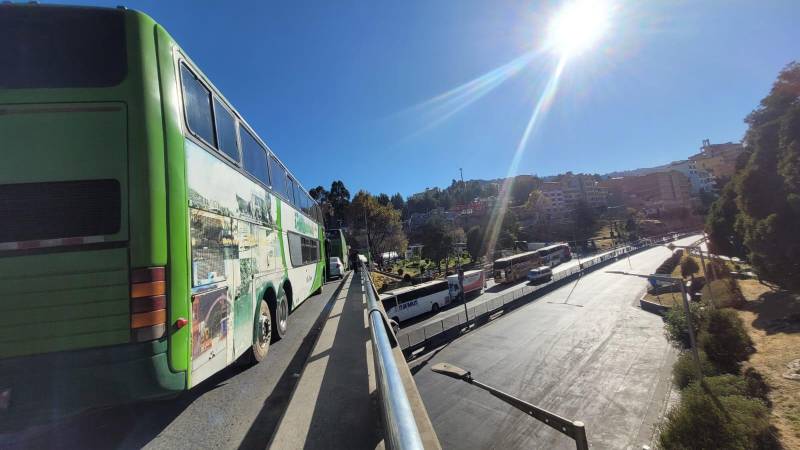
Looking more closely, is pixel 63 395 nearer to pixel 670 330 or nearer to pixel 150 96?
pixel 150 96

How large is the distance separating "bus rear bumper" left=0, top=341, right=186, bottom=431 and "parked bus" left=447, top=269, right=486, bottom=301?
92.8ft

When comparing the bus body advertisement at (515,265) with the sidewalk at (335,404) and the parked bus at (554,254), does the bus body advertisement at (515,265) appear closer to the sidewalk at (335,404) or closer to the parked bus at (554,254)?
the parked bus at (554,254)

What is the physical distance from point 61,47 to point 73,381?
9.73 feet

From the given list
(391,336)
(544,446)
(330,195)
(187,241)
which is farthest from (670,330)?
(330,195)

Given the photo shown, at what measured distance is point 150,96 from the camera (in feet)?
8.86

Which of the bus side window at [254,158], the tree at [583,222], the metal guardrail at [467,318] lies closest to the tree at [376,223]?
the metal guardrail at [467,318]

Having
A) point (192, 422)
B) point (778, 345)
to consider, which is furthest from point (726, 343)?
point (192, 422)

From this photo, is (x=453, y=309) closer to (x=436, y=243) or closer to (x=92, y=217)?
(x=436, y=243)

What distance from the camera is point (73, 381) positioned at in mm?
2396

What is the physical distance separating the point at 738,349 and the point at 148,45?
22.1 meters

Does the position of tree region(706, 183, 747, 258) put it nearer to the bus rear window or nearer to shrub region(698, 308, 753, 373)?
shrub region(698, 308, 753, 373)

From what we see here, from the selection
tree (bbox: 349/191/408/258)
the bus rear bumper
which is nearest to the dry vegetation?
the bus rear bumper

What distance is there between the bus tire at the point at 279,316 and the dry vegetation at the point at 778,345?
15292 millimetres

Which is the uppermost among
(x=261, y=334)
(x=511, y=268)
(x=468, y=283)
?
(x=261, y=334)
